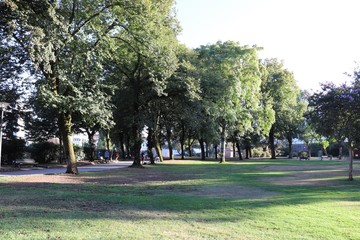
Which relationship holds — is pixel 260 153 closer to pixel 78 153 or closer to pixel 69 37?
pixel 78 153

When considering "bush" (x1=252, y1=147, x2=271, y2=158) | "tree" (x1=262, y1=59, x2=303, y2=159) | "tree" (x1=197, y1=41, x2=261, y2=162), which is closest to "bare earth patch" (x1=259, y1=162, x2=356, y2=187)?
"tree" (x1=197, y1=41, x2=261, y2=162)

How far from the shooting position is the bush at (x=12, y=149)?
32.5m

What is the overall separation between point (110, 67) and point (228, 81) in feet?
38.7

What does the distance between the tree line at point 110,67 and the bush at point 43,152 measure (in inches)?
80.2

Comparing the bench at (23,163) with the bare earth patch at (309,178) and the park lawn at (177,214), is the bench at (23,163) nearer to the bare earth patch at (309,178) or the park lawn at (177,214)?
the park lawn at (177,214)

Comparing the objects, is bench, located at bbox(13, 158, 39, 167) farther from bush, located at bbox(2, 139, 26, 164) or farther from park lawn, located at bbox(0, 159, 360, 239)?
park lawn, located at bbox(0, 159, 360, 239)

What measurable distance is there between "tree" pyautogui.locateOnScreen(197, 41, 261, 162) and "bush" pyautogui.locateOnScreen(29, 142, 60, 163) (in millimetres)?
17582

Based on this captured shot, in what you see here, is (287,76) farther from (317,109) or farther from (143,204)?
(143,204)

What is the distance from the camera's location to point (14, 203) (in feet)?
32.5

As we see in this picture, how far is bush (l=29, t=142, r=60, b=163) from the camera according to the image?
36.8 m

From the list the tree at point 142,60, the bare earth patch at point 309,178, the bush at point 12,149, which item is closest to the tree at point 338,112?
the bare earth patch at point 309,178

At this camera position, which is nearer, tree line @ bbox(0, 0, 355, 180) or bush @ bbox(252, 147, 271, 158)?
tree line @ bbox(0, 0, 355, 180)

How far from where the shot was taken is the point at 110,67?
30328 mm

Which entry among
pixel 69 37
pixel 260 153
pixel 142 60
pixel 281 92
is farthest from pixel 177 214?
pixel 260 153
